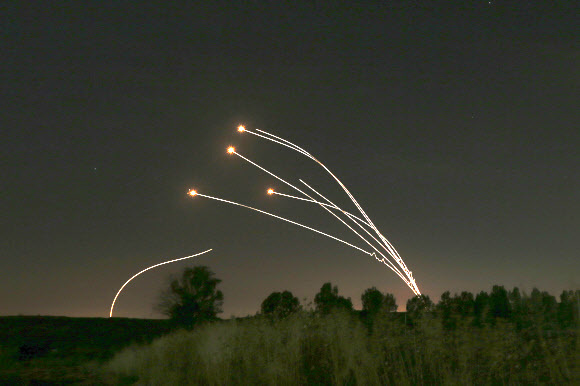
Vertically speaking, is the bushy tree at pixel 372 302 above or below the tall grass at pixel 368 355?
above

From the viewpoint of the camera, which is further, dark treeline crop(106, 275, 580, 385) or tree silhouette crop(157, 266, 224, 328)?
tree silhouette crop(157, 266, 224, 328)

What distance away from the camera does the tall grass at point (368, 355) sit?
6.80 meters

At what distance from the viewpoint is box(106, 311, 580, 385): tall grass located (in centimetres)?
680

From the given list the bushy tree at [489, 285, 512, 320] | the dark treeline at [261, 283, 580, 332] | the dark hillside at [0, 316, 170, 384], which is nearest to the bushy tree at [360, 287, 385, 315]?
the dark treeline at [261, 283, 580, 332]

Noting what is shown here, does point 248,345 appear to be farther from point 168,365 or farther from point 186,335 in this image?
point 186,335

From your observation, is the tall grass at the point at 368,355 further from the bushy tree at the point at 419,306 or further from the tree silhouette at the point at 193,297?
the tree silhouette at the point at 193,297

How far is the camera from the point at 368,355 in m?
8.15

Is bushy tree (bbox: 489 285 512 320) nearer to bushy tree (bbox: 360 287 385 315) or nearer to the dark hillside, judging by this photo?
bushy tree (bbox: 360 287 385 315)

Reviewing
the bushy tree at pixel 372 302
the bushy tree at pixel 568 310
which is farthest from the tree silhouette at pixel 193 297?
the bushy tree at pixel 568 310

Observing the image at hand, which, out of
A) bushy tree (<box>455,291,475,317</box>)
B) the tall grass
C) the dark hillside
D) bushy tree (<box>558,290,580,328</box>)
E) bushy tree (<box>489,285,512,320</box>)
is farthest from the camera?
the dark hillside

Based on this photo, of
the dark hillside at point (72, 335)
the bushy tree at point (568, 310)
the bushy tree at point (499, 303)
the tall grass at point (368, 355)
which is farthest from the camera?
the dark hillside at point (72, 335)

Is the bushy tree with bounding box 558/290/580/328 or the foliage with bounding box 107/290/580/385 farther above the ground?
the bushy tree with bounding box 558/290/580/328

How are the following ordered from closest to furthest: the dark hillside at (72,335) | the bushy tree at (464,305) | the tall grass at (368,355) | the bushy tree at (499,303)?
1. the tall grass at (368,355)
2. the bushy tree at (464,305)
3. the bushy tree at (499,303)
4. the dark hillside at (72,335)

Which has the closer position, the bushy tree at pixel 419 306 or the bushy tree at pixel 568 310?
the bushy tree at pixel 568 310
